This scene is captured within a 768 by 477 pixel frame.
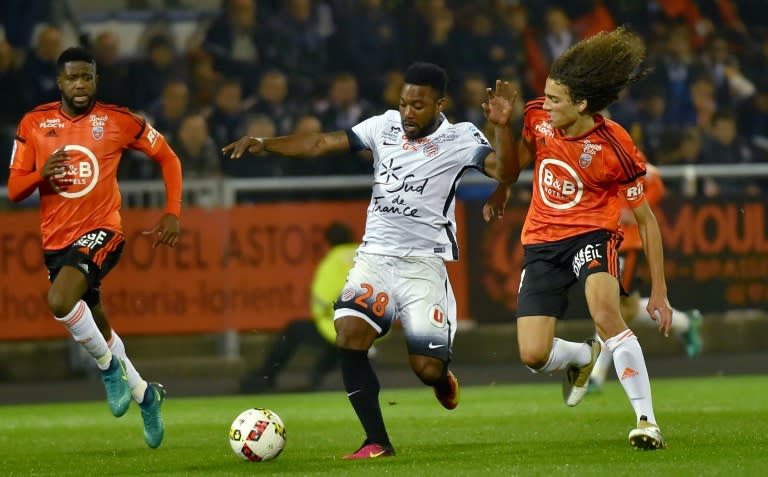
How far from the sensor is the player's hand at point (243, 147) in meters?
7.64

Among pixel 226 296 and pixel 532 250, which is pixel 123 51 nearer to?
pixel 226 296

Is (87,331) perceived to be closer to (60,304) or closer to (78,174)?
(60,304)

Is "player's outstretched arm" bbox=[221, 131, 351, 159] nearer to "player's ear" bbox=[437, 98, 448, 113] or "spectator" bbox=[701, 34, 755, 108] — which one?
"player's ear" bbox=[437, 98, 448, 113]

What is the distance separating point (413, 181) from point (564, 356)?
1454 millimetres

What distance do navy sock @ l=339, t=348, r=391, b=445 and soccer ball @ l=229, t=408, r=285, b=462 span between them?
455 millimetres

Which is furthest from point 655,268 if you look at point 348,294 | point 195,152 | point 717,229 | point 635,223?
point 195,152

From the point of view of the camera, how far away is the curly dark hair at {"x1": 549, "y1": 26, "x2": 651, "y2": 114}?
25.7 ft

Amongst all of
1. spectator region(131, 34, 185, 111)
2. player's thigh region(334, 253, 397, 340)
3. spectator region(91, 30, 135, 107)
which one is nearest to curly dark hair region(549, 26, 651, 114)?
player's thigh region(334, 253, 397, 340)

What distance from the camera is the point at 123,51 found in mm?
16312

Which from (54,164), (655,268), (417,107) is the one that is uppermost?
(417,107)

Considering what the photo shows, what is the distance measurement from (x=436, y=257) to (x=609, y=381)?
5.57 meters

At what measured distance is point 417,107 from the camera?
7980 mm

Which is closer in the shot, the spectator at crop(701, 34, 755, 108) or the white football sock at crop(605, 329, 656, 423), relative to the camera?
the white football sock at crop(605, 329, 656, 423)

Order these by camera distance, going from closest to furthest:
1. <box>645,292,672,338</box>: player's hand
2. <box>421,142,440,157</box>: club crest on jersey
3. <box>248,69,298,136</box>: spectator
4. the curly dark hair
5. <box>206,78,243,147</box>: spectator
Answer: <box>645,292,672,338</box>: player's hand < the curly dark hair < <box>421,142,440,157</box>: club crest on jersey < <box>206,78,243,147</box>: spectator < <box>248,69,298,136</box>: spectator
